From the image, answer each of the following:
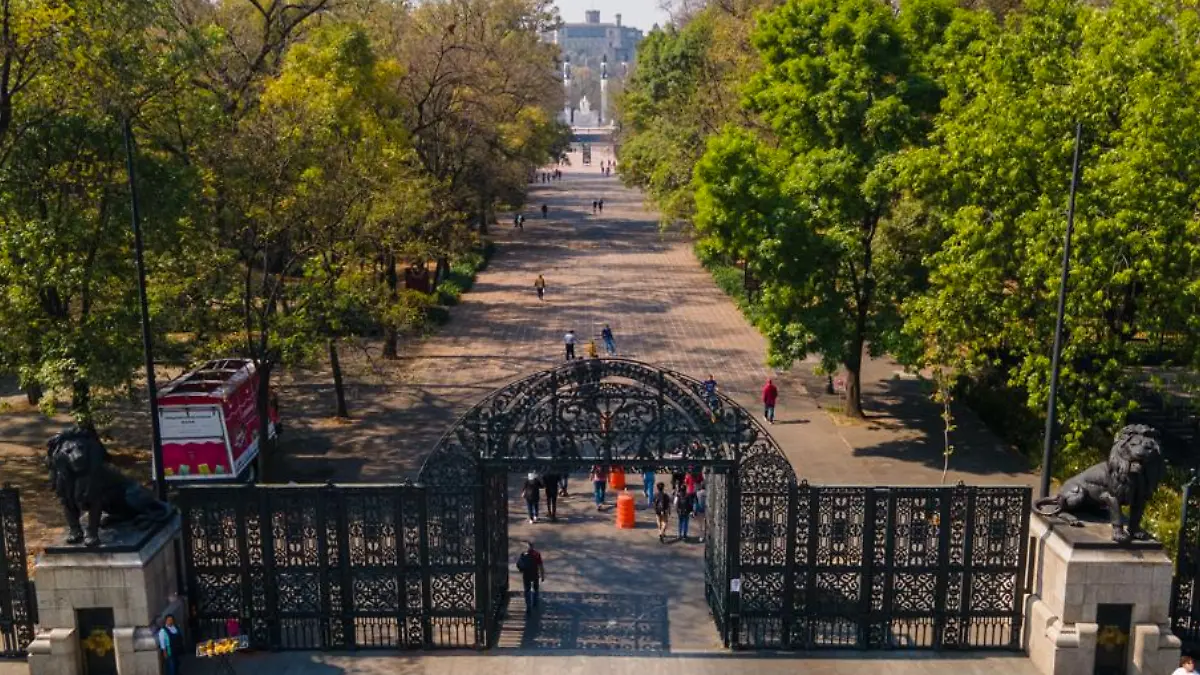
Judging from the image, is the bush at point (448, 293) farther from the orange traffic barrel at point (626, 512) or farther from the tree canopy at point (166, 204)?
the orange traffic barrel at point (626, 512)

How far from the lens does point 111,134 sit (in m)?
19.1

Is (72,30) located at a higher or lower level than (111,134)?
higher

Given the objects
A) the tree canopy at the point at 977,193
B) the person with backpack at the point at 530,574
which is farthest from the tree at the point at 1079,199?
the person with backpack at the point at 530,574

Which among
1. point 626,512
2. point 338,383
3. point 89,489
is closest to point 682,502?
point 626,512

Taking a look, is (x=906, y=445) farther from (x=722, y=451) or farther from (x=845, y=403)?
(x=722, y=451)

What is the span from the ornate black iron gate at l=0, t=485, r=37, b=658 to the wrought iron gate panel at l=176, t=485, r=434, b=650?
2042 mm

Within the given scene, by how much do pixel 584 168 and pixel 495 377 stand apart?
4014 inches

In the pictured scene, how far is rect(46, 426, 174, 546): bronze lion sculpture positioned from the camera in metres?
12.5

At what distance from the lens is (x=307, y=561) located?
14148 millimetres

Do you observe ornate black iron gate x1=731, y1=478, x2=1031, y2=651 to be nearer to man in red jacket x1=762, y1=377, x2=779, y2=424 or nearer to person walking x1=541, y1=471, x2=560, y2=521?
person walking x1=541, y1=471, x2=560, y2=521

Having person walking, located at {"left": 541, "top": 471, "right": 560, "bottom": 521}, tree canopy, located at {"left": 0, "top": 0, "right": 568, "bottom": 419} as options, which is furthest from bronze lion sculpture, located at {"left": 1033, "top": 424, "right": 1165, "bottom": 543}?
tree canopy, located at {"left": 0, "top": 0, "right": 568, "bottom": 419}

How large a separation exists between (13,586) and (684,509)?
428 inches

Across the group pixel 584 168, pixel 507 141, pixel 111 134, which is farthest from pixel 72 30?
pixel 584 168

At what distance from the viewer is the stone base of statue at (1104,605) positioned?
42.8ft
